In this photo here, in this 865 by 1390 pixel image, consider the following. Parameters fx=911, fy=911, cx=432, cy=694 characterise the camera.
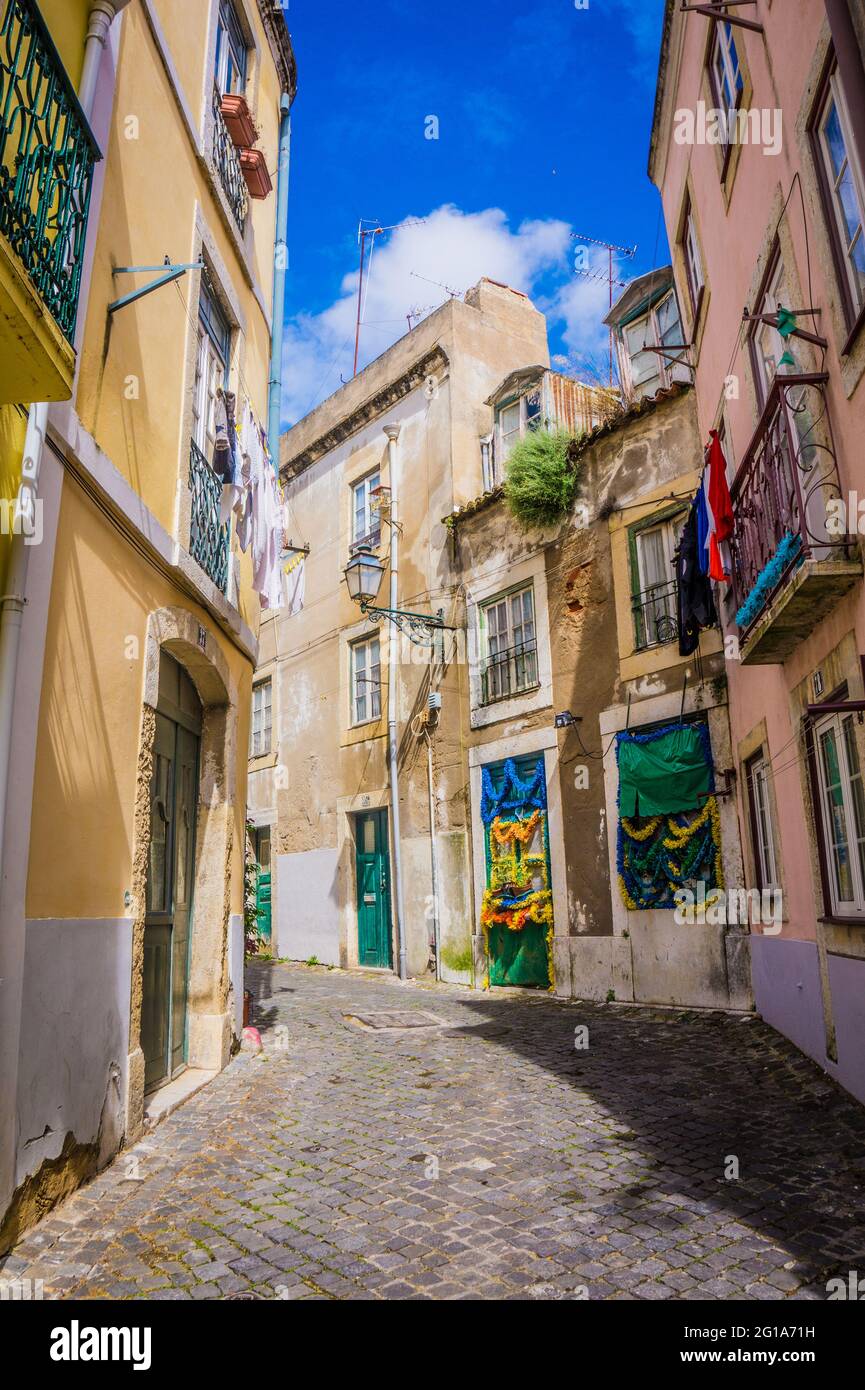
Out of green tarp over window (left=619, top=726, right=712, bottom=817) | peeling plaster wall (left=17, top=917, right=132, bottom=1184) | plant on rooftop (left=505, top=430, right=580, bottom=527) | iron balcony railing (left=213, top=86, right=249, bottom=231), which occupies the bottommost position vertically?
peeling plaster wall (left=17, top=917, right=132, bottom=1184)

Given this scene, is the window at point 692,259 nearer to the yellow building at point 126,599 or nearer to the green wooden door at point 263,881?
the yellow building at point 126,599

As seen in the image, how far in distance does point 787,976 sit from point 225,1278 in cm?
540

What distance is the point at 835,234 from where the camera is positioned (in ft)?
17.7

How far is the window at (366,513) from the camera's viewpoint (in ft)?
52.4

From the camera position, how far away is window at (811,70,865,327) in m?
5.03

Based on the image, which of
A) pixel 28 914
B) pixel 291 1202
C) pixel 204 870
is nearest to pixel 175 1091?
pixel 204 870

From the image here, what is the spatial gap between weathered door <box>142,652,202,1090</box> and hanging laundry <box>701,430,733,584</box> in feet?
14.6

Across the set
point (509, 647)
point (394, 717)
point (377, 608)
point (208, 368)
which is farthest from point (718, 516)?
point (394, 717)

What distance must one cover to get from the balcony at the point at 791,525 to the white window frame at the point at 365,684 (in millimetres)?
9122

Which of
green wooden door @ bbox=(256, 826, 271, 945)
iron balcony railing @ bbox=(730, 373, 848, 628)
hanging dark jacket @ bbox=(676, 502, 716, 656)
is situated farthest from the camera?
green wooden door @ bbox=(256, 826, 271, 945)

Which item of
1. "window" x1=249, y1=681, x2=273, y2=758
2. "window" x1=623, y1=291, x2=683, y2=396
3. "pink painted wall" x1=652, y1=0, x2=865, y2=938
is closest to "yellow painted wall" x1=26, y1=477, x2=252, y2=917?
"pink painted wall" x1=652, y1=0, x2=865, y2=938

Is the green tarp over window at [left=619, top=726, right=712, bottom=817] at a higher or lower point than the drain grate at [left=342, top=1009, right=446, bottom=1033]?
higher

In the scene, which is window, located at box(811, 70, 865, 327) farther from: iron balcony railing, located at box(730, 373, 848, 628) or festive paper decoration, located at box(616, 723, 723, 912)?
festive paper decoration, located at box(616, 723, 723, 912)

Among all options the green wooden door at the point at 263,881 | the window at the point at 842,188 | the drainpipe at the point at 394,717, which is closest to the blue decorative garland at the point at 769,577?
the window at the point at 842,188
